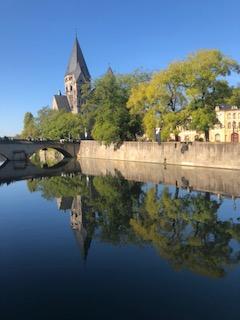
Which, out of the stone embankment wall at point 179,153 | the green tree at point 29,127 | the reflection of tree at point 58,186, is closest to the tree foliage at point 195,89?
the stone embankment wall at point 179,153

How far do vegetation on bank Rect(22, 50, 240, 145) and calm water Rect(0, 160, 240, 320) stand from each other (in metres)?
21.2

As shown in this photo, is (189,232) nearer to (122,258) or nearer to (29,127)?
(122,258)

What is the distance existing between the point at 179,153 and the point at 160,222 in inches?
1325

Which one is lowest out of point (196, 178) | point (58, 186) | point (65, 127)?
point (58, 186)

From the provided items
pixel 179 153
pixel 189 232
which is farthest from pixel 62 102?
pixel 189 232

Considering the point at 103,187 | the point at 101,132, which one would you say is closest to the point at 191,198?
the point at 103,187

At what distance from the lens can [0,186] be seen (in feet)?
149

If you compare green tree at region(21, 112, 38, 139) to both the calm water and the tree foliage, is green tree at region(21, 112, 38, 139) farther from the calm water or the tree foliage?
the calm water

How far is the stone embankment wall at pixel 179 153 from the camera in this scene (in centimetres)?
4862

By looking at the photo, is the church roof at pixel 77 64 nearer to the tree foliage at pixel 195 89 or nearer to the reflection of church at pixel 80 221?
the tree foliage at pixel 195 89

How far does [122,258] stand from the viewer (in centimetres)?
1783

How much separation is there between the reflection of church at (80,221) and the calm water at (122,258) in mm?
58

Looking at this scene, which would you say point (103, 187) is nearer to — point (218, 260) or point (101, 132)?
point (218, 260)

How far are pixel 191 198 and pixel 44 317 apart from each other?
68.6 feet
